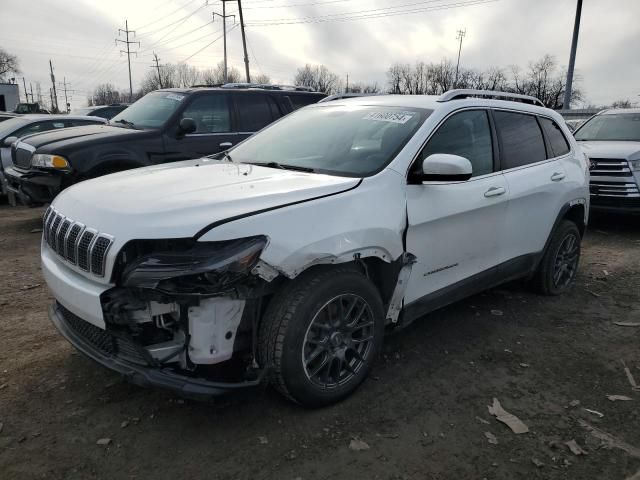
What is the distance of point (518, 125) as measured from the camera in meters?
4.31

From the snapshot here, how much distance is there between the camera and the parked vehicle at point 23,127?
8.42 m

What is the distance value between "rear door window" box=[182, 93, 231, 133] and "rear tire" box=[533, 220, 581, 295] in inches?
186

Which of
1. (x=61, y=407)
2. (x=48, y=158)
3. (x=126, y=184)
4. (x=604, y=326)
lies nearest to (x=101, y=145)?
(x=48, y=158)

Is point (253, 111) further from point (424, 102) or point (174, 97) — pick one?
point (424, 102)

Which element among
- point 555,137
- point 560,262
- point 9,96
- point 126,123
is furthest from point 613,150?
point 9,96

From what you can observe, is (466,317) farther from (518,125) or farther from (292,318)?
(292,318)

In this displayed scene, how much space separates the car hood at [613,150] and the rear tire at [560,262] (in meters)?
3.63

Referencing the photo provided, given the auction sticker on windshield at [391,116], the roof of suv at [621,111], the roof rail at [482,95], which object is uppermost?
the roof rail at [482,95]

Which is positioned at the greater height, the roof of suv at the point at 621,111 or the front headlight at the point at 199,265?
the roof of suv at the point at 621,111

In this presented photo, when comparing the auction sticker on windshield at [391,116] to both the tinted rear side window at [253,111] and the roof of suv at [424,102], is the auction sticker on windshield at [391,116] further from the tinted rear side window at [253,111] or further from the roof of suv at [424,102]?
the tinted rear side window at [253,111]

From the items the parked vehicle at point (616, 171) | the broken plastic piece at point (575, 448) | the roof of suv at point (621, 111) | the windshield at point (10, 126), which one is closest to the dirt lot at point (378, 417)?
the broken plastic piece at point (575, 448)

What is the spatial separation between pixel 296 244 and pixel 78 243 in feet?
3.67

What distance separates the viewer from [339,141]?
3.57 m

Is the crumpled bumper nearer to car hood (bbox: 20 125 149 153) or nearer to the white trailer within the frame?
car hood (bbox: 20 125 149 153)
